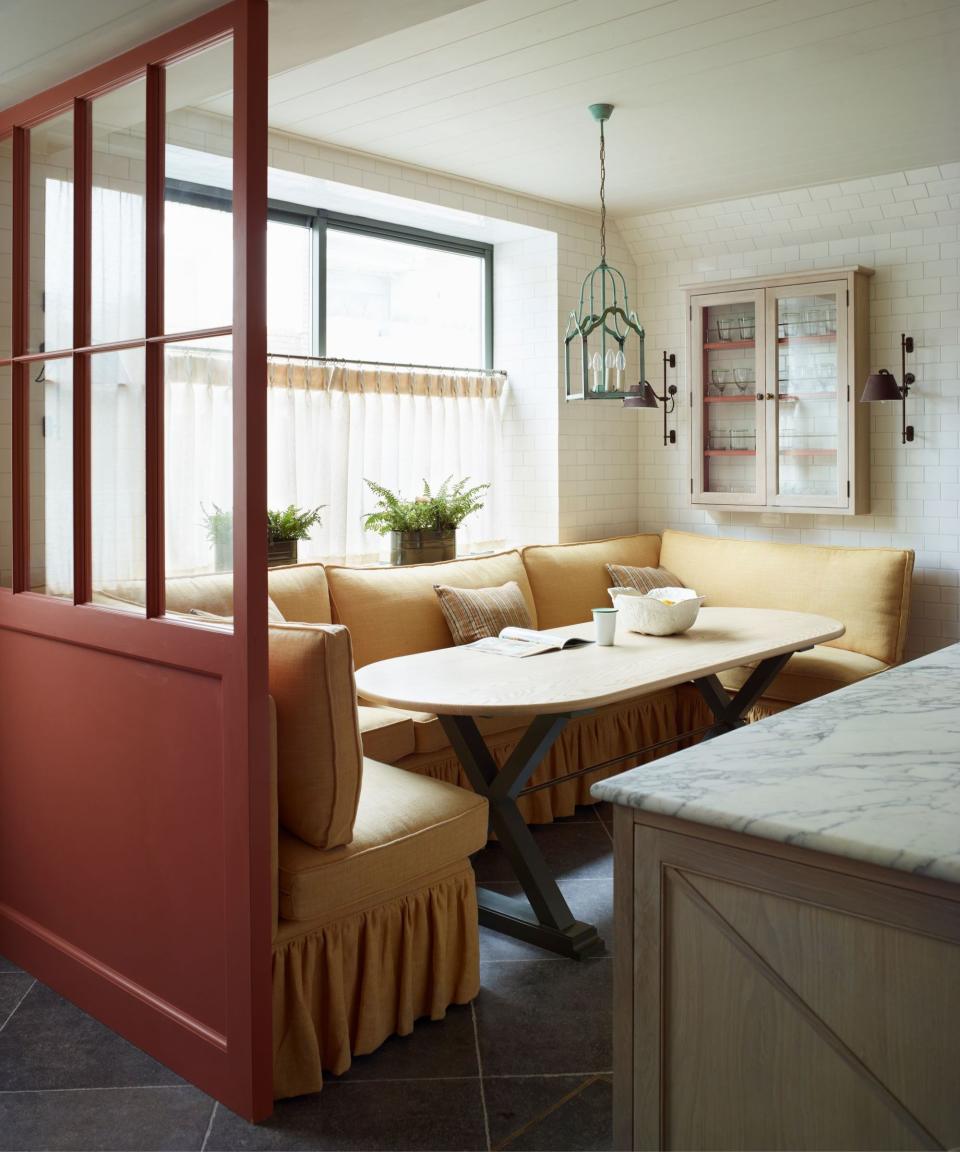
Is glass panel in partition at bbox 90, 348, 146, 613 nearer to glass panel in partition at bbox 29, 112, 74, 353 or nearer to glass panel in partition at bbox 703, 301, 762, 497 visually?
glass panel in partition at bbox 29, 112, 74, 353

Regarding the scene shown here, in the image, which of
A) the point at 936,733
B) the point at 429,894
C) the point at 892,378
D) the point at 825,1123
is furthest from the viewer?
the point at 892,378

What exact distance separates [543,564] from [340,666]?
9.16 ft

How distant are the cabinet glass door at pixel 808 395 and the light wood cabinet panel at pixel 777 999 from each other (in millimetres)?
3983

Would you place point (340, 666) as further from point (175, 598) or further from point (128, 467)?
point (128, 467)

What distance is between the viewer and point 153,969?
2.62 metres

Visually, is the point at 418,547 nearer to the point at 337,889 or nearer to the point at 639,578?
the point at 639,578

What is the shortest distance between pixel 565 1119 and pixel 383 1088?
42 centimetres

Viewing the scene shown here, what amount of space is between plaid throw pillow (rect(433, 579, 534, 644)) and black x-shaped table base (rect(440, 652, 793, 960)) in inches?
42.4

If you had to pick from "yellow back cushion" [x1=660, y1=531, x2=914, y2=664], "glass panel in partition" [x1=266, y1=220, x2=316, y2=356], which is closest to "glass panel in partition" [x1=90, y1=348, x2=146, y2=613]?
"glass panel in partition" [x1=266, y1=220, x2=316, y2=356]

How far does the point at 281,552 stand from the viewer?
4309mm

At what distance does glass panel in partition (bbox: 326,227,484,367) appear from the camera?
16.5ft

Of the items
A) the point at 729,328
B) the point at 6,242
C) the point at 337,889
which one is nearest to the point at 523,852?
the point at 337,889

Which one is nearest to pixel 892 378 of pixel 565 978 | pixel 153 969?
pixel 565 978

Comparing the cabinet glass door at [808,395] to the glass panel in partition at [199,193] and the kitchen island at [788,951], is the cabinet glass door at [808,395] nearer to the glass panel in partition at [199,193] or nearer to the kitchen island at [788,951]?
the glass panel in partition at [199,193]
